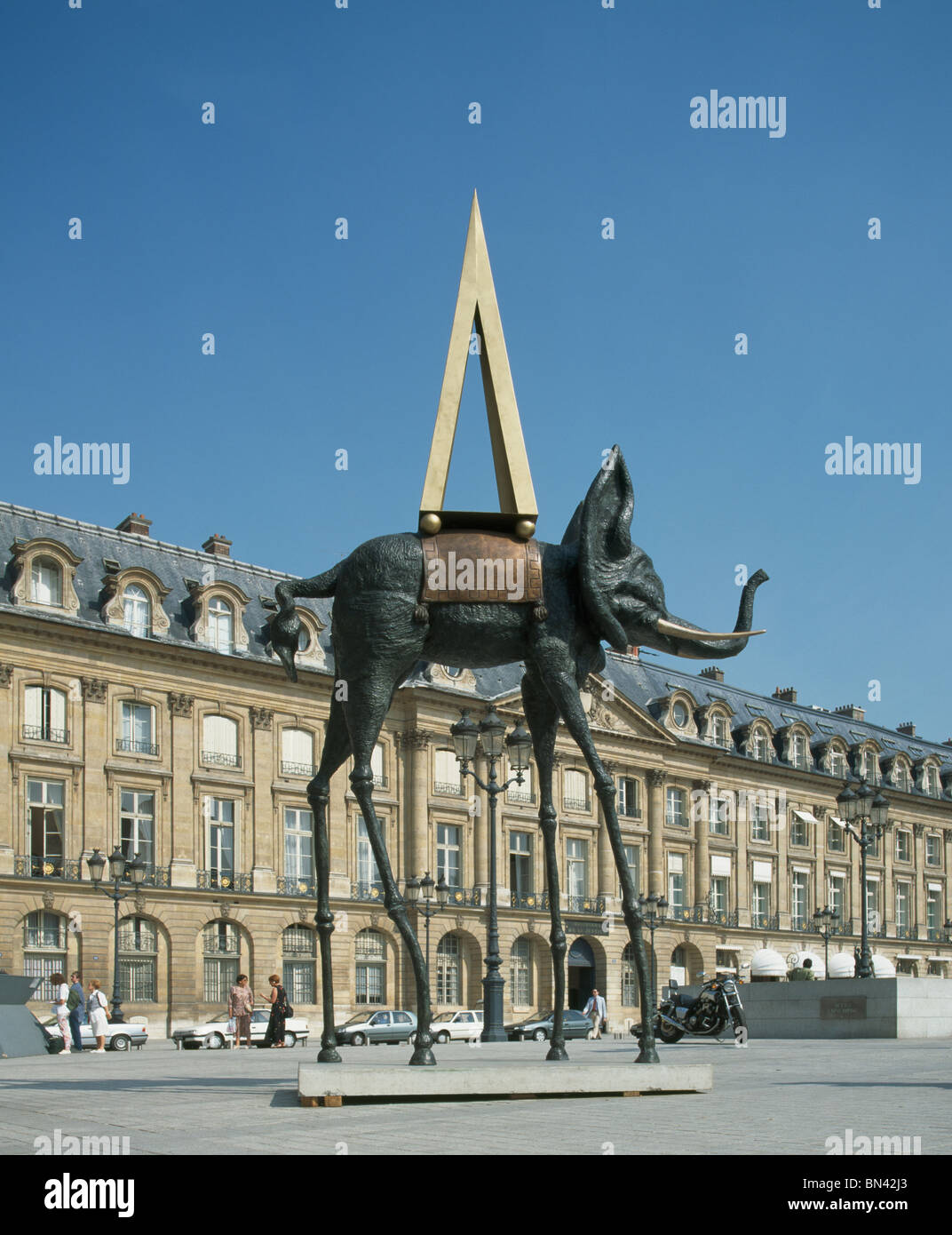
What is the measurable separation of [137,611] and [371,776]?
41.6 meters

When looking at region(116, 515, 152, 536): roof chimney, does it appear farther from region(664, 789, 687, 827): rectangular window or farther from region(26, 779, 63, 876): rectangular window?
region(664, 789, 687, 827): rectangular window

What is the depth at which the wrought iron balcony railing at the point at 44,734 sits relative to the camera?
47.5 metres

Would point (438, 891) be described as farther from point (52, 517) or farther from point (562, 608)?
point (562, 608)

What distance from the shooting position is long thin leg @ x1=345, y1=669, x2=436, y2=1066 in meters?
10.6

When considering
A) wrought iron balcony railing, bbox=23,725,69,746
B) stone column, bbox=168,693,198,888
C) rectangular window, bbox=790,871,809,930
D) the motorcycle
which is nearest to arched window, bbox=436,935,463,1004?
stone column, bbox=168,693,198,888

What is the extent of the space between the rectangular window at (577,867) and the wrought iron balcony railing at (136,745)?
2002 centimetres

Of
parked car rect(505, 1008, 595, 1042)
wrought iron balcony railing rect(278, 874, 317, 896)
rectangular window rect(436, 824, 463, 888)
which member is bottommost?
parked car rect(505, 1008, 595, 1042)

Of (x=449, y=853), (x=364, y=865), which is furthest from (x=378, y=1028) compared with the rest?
(x=449, y=853)

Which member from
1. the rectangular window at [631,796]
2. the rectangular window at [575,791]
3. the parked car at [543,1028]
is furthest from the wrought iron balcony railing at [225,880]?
the rectangular window at [631,796]

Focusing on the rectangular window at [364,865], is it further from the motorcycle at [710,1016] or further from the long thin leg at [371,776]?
the long thin leg at [371,776]

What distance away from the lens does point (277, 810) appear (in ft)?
177

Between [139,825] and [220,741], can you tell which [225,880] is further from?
[220,741]

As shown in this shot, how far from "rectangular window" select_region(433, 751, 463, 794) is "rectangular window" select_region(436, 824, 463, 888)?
1.44 m
